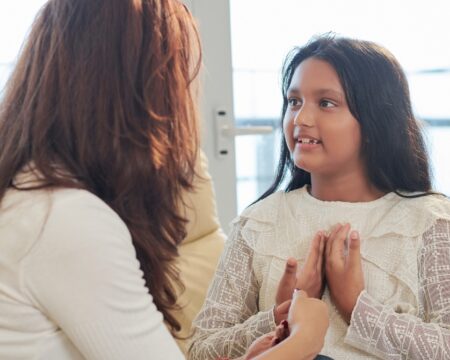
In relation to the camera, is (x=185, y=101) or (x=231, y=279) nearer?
(x=185, y=101)

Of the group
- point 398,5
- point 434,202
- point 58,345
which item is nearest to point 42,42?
point 58,345

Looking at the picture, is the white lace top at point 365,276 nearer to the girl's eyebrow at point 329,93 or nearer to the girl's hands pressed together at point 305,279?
the girl's hands pressed together at point 305,279

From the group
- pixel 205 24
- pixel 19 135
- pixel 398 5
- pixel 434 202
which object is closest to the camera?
pixel 19 135

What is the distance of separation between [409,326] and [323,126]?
0.40 meters

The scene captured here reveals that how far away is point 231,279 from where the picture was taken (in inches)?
59.4

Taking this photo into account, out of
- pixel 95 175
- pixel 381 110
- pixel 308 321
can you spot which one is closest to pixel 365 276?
pixel 308 321

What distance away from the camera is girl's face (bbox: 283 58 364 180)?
1454 millimetres

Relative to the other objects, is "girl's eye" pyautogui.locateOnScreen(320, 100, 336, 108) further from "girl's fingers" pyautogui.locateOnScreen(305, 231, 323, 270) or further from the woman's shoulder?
the woman's shoulder

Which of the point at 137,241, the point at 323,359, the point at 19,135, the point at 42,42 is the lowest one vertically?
the point at 323,359

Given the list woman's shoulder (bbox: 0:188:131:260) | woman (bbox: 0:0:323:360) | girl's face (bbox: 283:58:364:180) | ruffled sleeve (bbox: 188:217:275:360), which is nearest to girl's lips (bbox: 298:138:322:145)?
girl's face (bbox: 283:58:364:180)

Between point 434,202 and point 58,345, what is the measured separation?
0.81 m

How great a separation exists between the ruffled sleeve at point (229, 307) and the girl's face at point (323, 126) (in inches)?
8.9

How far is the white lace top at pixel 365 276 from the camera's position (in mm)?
1335

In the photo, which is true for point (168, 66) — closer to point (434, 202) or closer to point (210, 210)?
point (434, 202)
